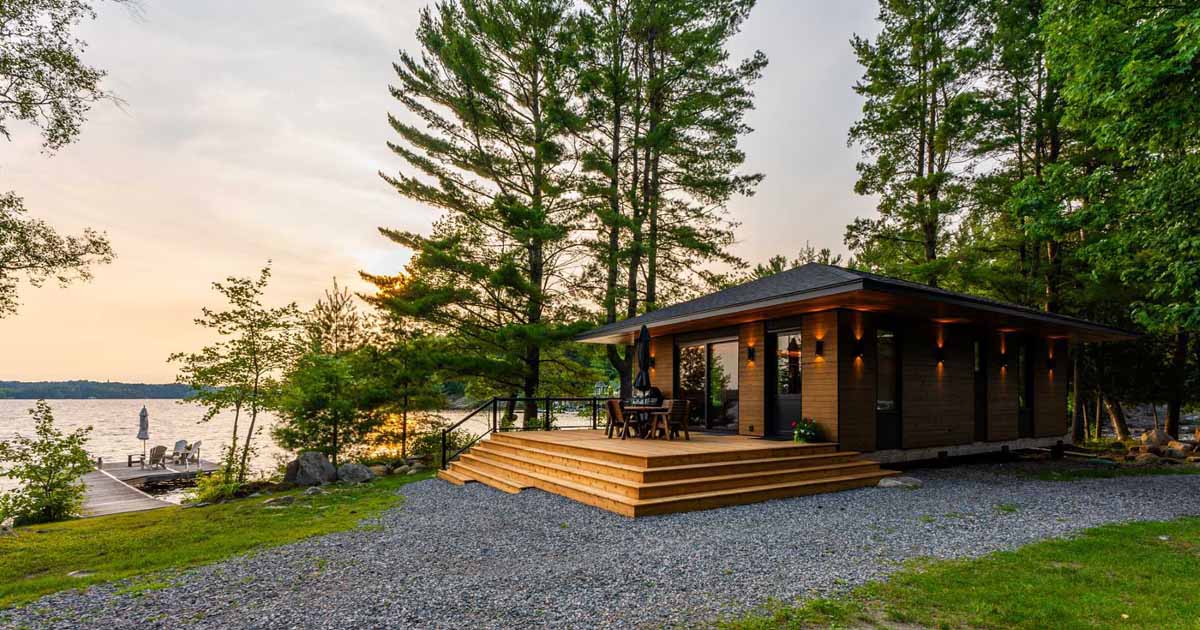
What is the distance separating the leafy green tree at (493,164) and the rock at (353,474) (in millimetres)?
3750

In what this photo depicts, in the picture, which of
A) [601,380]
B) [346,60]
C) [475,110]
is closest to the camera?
[346,60]

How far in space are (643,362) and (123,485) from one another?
14.2 meters

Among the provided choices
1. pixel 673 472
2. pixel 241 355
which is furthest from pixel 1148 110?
pixel 241 355

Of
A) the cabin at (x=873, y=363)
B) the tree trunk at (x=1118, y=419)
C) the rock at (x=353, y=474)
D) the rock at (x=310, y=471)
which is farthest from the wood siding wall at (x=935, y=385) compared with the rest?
the rock at (x=310, y=471)

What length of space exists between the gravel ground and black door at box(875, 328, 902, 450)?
192 cm

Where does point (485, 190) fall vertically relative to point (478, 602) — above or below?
above

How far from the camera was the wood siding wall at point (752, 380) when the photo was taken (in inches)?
390

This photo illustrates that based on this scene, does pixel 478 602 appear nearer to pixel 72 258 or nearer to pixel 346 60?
pixel 72 258

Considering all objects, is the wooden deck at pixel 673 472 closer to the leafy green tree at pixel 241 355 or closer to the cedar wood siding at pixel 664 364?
the cedar wood siding at pixel 664 364

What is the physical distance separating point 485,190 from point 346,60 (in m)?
4.65

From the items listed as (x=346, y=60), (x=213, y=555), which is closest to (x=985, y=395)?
(x=213, y=555)

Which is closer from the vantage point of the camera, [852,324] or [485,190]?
[852,324]

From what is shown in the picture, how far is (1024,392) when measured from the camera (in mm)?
11703

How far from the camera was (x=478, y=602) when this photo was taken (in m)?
3.53
